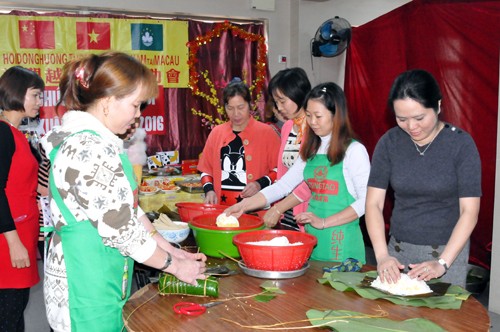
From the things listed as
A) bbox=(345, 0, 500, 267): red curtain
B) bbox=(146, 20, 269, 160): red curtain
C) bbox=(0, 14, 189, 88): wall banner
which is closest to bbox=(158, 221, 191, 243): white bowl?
bbox=(0, 14, 189, 88): wall banner

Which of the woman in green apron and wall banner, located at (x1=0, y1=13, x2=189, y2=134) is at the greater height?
wall banner, located at (x1=0, y1=13, x2=189, y2=134)

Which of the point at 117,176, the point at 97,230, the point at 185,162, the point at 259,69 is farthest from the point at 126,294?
the point at 259,69

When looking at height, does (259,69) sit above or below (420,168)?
above

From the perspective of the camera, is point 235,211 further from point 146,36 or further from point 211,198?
point 146,36

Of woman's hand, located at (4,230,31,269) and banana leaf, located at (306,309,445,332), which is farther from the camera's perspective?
woman's hand, located at (4,230,31,269)

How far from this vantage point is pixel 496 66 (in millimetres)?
4336

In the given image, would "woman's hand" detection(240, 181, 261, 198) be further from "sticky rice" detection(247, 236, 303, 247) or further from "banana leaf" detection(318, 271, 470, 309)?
"banana leaf" detection(318, 271, 470, 309)

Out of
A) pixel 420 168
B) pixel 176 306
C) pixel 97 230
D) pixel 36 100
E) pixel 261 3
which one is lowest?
pixel 176 306

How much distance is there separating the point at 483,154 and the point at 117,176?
396cm

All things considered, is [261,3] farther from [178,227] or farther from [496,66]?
[178,227]

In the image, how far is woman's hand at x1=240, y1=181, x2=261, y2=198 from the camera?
3350mm

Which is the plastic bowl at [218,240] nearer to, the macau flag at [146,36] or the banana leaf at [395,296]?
the banana leaf at [395,296]

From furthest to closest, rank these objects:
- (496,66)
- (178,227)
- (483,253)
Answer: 1. (483,253)
2. (496,66)
3. (178,227)

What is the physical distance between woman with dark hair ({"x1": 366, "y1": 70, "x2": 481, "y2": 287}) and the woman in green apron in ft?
3.01
